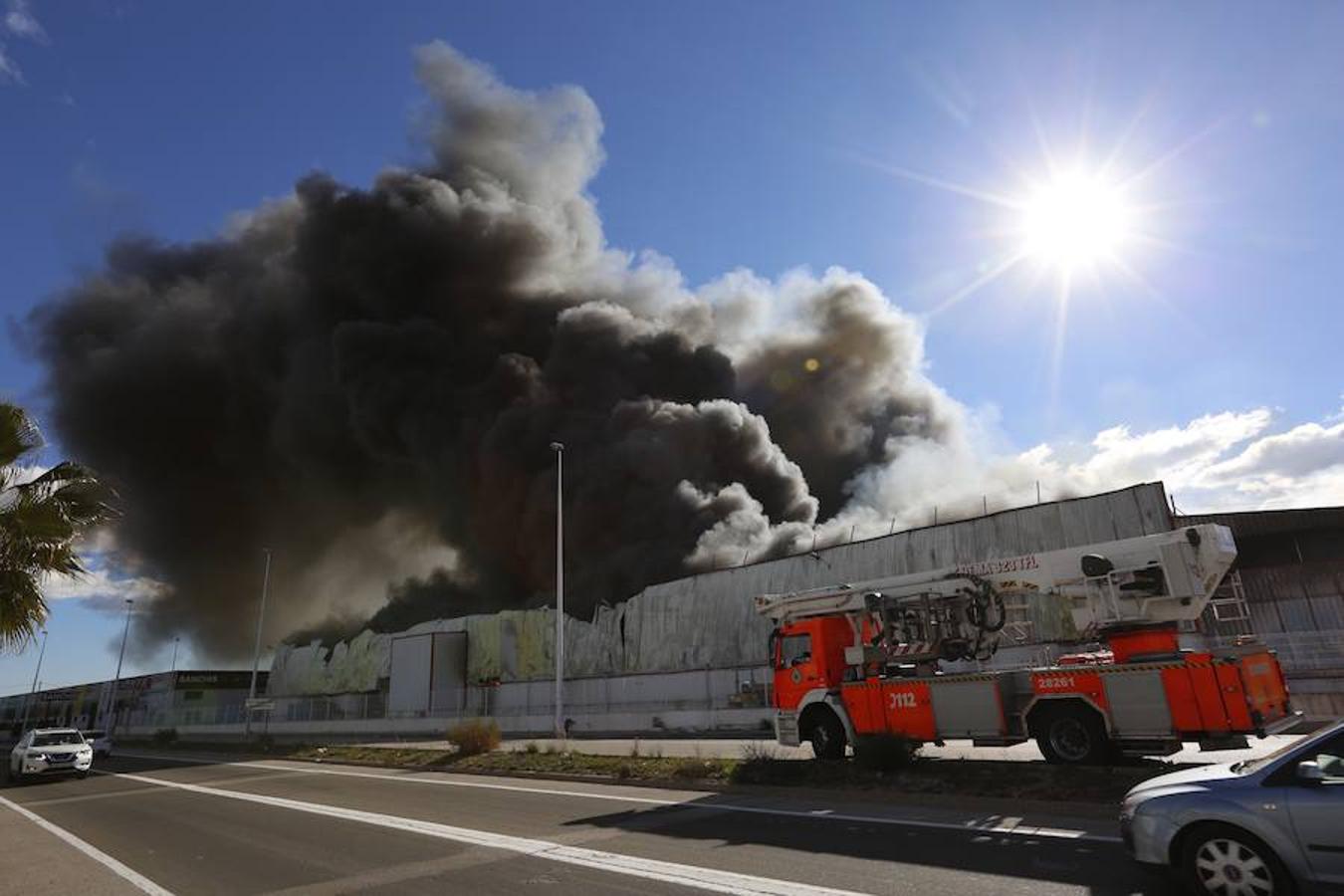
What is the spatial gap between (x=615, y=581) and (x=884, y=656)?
3526 cm

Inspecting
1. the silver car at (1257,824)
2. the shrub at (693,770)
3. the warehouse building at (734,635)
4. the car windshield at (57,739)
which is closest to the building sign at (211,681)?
the warehouse building at (734,635)

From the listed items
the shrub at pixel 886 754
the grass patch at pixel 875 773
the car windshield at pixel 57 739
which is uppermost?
the car windshield at pixel 57 739

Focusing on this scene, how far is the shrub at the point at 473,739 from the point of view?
→ 1933 cm

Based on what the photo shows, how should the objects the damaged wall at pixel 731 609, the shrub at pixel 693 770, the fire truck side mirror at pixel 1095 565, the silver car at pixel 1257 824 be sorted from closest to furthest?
1. the silver car at pixel 1257 824
2. the fire truck side mirror at pixel 1095 565
3. the shrub at pixel 693 770
4. the damaged wall at pixel 731 609

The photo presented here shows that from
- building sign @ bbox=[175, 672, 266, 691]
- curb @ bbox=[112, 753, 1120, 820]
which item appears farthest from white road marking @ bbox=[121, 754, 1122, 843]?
building sign @ bbox=[175, 672, 266, 691]

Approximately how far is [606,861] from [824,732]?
7.31 meters

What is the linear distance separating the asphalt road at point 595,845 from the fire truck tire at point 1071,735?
8.90 feet

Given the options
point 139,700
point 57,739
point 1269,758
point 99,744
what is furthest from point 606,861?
point 139,700

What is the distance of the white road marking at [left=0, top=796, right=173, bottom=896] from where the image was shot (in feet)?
22.7

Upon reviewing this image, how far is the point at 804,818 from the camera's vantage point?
8.81m

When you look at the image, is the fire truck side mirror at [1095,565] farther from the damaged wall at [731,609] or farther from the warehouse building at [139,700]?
the warehouse building at [139,700]

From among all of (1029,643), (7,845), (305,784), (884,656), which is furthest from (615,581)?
(7,845)

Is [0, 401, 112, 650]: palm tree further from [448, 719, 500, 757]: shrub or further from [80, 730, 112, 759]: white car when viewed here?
[80, 730, 112, 759]: white car

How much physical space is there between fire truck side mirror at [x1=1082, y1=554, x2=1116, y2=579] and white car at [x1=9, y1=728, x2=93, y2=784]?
24711mm
